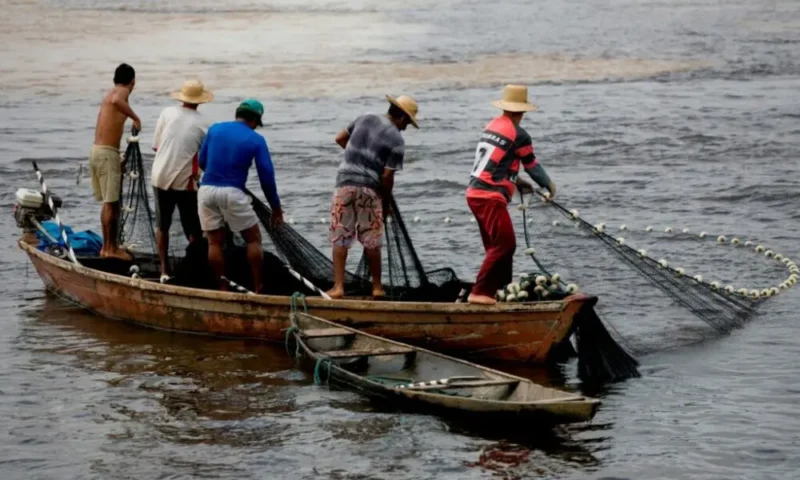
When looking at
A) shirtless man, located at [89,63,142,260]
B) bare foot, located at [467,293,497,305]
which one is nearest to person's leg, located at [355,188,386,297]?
bare foot, located at [467,293,497,305]

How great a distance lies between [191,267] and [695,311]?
413cm

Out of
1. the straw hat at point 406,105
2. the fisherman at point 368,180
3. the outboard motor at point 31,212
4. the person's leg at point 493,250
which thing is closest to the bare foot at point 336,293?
the fisherman at point 368,180

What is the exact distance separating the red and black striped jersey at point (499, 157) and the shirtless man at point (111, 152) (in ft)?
11.3

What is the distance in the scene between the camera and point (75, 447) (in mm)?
9031

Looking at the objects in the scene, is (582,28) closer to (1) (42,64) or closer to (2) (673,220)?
(1) (42,64)

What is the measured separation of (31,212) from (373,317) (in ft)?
13.5

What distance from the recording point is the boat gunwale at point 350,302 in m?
10.0

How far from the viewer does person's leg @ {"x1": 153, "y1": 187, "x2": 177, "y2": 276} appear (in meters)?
11.6

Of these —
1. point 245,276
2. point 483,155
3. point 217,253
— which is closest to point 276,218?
point 217,253

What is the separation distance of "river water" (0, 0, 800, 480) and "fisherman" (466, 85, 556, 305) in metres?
0.77

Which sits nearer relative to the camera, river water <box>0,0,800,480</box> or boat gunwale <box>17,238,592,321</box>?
river water <box>0,0,800,480</box>

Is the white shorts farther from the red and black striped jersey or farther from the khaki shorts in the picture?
the red and black striped jersey

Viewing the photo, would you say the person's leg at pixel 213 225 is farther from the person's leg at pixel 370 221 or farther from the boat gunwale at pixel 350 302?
the person's leg at pixel 370 221

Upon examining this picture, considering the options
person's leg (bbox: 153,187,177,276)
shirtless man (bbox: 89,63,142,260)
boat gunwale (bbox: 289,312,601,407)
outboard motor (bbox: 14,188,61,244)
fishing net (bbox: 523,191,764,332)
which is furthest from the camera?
outboard motor (bbox: 14,188,61,244)
